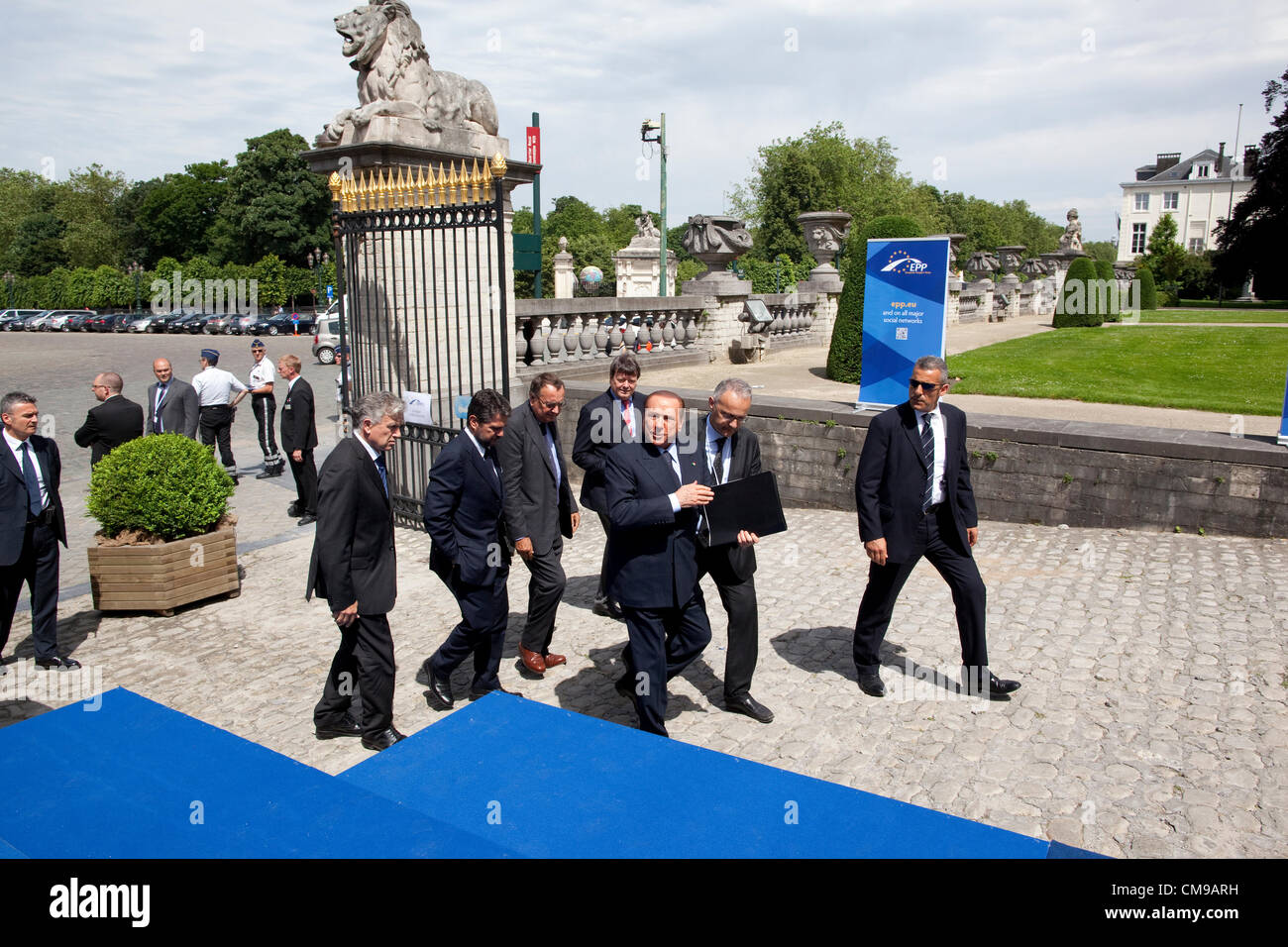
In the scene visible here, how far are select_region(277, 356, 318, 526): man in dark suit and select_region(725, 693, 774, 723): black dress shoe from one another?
245 inches

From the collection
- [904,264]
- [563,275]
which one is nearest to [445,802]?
[904,264]

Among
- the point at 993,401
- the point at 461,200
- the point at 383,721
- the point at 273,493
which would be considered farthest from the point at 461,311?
the point at 993,401

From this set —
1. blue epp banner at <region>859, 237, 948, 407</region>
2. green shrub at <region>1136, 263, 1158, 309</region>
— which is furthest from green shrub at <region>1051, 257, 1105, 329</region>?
blue epp banner at <region>859, 237, 948, 407</region>

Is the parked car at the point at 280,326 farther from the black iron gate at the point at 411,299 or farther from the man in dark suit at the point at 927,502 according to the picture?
the man in dark suit at the point at 927,502

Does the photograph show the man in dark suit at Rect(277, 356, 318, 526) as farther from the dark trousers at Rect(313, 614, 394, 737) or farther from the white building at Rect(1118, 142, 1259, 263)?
the white building at Rect(1118, 142, 1259, 263)

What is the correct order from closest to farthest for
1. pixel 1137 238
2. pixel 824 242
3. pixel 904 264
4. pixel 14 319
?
pixel 904 264
pixel 824 242
pixel 14 319
pixel 1137 238

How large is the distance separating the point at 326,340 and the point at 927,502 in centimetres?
2808

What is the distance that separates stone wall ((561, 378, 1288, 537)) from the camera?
8.23 metres

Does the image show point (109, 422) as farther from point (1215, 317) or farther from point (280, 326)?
point (280, 326)

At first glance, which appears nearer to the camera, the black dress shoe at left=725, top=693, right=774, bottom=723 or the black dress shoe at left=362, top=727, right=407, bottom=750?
the black dress shoe at left=362, top=727, right=407, bottom=750

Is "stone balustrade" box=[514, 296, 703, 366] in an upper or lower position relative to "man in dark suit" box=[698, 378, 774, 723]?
upper

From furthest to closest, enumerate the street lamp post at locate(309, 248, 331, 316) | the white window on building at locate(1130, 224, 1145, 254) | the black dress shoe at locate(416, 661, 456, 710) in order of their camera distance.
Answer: the white window on building at locate(1130, 224, 1145, 254), the street lamp post at locate(309, 248, 331, 316), the black dress shoe at locate(416, 661, 456, 710)

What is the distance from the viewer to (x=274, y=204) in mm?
65312
